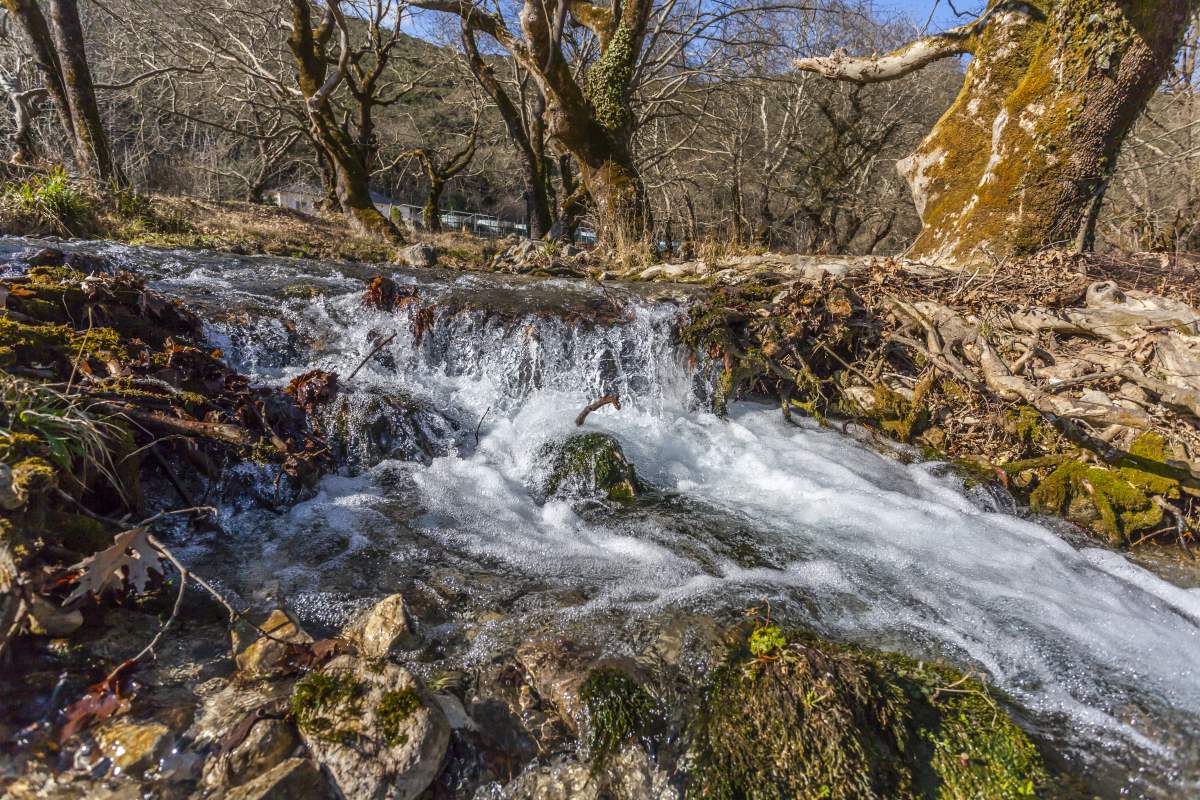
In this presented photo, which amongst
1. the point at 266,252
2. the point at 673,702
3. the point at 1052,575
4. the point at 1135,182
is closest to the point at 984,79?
the point at 1052,575

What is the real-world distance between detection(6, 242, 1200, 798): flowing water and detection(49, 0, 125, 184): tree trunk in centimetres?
461

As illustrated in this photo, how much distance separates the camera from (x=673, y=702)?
172 centimetres

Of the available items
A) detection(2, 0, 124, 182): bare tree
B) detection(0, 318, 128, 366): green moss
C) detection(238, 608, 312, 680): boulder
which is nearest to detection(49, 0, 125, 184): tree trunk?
detection(2, 0, 124, 182): bare tree

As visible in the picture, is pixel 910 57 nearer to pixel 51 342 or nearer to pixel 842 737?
pixel 842 737


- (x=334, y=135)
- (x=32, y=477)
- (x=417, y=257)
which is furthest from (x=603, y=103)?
(x=32, y=477)

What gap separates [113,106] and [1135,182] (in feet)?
86.3

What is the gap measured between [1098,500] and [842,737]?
3247mm

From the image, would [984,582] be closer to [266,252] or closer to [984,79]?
[984,79]

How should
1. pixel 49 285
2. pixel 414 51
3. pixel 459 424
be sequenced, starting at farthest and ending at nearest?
pixel 414 51 < pixel 459 424 < pixel 49 285

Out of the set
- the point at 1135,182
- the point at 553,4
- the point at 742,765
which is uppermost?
the point at 553,4

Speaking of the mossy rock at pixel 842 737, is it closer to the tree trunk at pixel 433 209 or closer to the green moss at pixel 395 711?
the green moss at pixel 395 711

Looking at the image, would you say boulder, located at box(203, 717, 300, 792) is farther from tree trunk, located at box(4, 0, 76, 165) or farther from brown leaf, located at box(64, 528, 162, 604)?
tree trunk, located at box(4, 0, 76, 165)

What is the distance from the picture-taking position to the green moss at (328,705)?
1.43 meters

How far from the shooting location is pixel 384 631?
1903 mm
